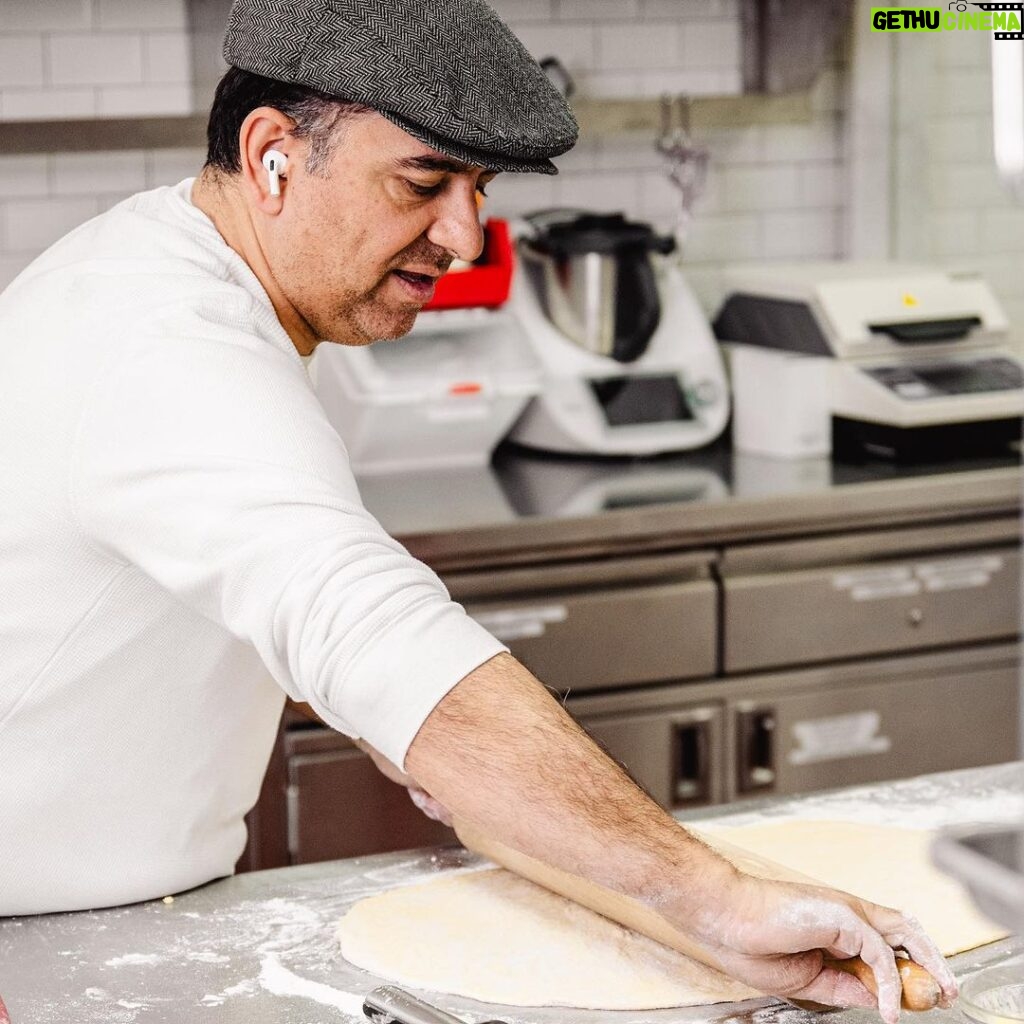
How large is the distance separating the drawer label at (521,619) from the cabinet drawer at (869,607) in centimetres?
33

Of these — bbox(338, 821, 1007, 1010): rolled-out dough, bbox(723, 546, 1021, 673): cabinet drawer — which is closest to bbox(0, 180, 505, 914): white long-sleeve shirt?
bbox(338, 821, 1007, 1010): rolled-out dough

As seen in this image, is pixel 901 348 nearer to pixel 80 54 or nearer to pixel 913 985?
pixel 80 54

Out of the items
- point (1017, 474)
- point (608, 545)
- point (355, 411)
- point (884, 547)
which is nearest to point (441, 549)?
point (608, 545)

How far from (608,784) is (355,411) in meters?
2.05

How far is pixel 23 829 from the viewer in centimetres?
158

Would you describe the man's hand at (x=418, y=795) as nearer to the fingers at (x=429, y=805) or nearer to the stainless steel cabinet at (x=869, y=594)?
the fingers at (x=429, y=805)

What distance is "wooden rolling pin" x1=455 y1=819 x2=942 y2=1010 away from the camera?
1332mm

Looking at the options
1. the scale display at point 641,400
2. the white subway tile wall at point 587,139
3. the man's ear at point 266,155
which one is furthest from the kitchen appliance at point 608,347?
the man's ear at point 266,155

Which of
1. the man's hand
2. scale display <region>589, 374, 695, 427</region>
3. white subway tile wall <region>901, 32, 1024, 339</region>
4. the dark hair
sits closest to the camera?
the dark hair

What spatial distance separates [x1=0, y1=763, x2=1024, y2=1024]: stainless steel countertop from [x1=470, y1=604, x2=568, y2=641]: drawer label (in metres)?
1.16

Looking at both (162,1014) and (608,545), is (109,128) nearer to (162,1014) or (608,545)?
(608,545)

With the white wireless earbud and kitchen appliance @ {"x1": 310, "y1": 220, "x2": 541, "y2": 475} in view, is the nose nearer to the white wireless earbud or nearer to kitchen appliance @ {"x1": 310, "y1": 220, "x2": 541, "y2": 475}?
the white wireless earbud

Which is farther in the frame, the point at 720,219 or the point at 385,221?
the point at 720,219

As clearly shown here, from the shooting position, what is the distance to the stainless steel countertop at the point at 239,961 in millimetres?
1404
